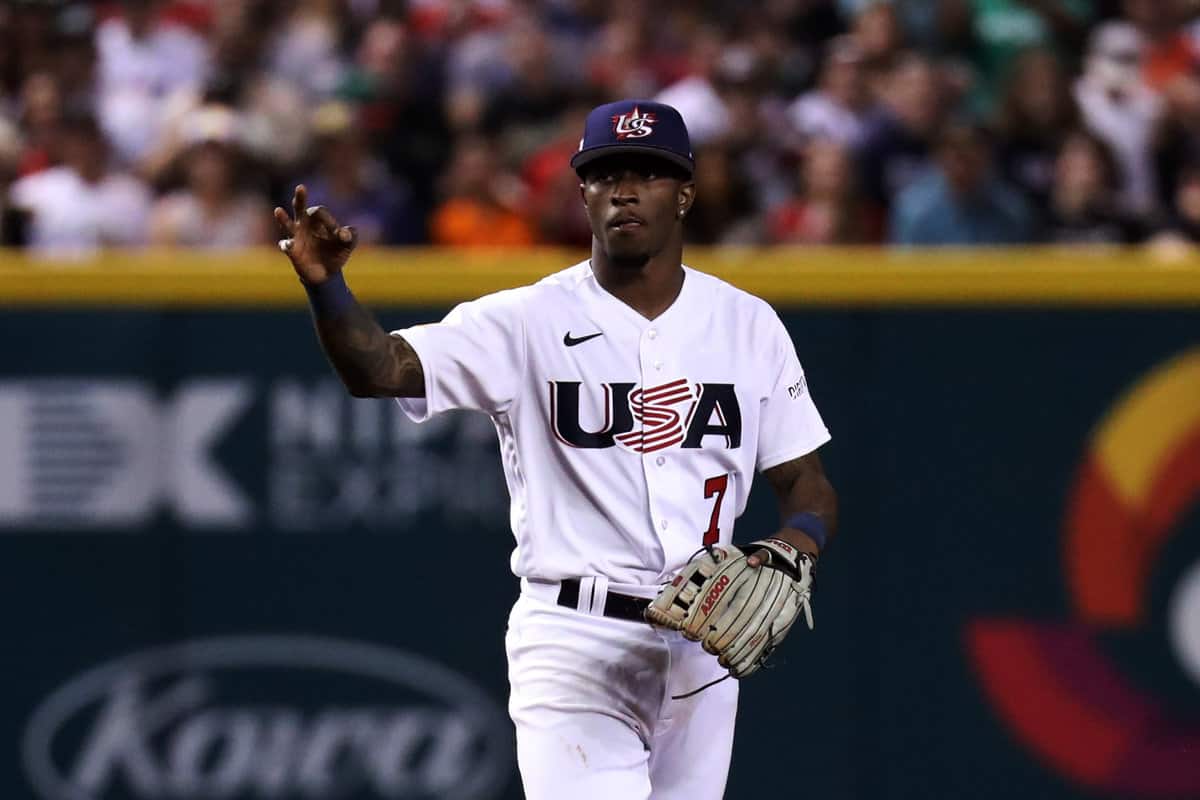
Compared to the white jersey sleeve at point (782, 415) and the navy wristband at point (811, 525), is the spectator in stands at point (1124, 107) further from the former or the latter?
the navy wristband at point (811, 525)

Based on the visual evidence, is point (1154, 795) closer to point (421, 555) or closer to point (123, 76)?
point (421, 555)

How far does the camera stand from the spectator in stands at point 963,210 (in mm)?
7672

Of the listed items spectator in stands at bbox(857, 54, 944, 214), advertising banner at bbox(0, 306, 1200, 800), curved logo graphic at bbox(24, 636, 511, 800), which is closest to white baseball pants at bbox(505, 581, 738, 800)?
advertising banner at bbox(0, 306, 1200, 800)

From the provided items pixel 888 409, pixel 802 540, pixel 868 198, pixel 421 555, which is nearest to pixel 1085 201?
pixel 868 198

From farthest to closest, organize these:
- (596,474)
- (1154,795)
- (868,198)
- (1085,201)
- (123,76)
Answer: (123,76)
(868,198)
(1085,201)
(1154,795)
(596,474)

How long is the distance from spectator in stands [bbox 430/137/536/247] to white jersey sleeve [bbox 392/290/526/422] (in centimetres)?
403

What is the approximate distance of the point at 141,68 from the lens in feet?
31.5

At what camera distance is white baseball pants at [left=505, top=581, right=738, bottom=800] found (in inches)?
153

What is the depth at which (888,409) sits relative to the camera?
6676mm

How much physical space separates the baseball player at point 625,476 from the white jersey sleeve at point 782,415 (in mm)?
32

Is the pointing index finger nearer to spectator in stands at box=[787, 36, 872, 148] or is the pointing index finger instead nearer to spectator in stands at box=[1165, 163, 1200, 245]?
spectator in stands at box=[1165, 163, 1200, 245]

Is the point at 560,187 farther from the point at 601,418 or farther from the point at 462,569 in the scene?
the point at 601,418

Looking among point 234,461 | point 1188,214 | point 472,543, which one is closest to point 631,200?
point 472,543

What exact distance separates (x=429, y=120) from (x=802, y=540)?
5.23m
